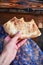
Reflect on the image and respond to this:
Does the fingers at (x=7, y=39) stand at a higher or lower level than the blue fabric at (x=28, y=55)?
higher

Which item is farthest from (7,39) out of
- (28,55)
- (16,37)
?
(28,55)

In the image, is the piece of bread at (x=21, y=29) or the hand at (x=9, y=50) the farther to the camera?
the piece of bread at (x=21, y=29)

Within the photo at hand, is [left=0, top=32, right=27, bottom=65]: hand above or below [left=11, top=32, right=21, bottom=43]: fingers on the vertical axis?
below

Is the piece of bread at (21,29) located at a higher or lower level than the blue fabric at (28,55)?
higher

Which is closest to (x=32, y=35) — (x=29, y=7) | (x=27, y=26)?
(x=27, y=26)

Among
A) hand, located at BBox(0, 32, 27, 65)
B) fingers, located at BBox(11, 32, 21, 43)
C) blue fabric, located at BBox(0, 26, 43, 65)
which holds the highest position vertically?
fingers, located at BBox(11, 32, 21, 43)

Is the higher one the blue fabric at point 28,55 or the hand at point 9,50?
the hand at point 9,50

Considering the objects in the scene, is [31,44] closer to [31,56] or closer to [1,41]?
[31,56]

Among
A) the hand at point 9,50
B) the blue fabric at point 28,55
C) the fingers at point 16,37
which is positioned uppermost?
the fingers at point 16,37

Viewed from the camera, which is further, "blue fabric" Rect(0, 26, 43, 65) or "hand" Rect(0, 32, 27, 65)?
"blue fabric" Rect(0, 26, 43, 65)
